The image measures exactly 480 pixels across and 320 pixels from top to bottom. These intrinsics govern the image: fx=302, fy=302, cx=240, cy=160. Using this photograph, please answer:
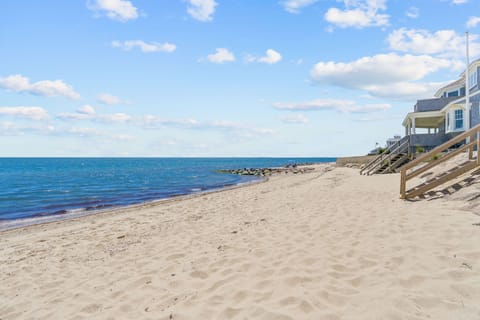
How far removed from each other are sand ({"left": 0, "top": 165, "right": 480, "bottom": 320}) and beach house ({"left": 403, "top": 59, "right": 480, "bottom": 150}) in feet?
52.7

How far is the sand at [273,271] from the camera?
3.30 m

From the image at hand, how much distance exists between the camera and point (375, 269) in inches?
157

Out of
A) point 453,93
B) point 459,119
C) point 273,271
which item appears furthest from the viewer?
point 453,93

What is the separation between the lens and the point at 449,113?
2253 cm

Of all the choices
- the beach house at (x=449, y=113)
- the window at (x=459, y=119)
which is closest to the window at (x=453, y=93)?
the beach house at (x=449, y=113)

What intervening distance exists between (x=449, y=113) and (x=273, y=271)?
2424cm

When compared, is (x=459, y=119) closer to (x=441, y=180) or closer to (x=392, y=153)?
(x=392, y=153)

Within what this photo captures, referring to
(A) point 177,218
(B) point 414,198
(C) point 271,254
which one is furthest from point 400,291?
(A) point 177,218

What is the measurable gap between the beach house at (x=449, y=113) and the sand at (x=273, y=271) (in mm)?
16076

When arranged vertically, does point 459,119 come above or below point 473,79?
below

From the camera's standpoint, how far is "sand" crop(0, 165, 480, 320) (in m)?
3.30

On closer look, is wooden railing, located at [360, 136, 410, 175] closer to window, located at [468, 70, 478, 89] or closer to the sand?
→ window, located at [468, 70, 478, 89]

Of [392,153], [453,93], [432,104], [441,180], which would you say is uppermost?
[453,93]

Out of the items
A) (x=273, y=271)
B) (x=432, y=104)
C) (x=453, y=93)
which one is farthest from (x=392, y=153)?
(x=273, y=271)
